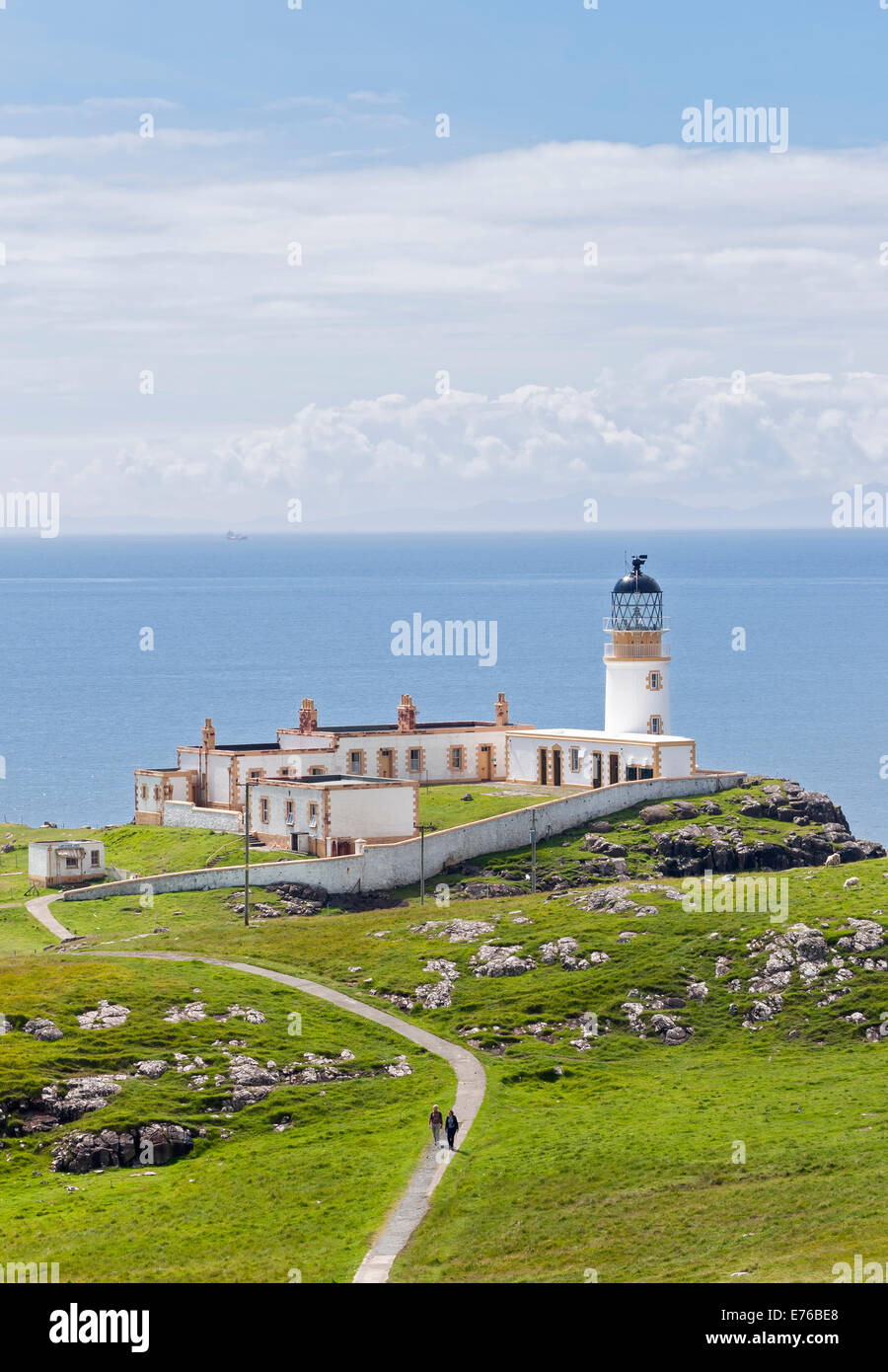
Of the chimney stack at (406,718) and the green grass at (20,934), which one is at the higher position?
the chimney stack at (406,718)

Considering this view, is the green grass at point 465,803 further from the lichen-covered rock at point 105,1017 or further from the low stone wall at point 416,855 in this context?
the lichen-covered rock at point 105,1017

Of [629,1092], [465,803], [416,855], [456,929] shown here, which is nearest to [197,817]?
[465,803]

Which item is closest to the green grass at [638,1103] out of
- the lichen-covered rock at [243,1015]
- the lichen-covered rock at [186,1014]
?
the lichen-covered rock at [243,1015]

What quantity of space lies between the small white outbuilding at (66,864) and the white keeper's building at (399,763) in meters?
9.28

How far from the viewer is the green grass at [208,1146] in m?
48.4

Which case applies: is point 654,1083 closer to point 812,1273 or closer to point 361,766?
point 812,1273

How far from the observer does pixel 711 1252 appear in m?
45.9

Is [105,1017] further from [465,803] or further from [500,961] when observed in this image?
[465,803]

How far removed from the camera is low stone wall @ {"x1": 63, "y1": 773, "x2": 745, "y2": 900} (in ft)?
310

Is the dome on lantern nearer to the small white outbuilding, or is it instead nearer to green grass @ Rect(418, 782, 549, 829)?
green grass @ Rect(418, 782, 549, 829)

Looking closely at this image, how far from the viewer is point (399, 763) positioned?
114312 millimetres

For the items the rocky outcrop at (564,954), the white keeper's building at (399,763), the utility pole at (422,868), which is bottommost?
the rocky outcrop at (564,954)

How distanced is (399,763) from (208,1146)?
56.5 meters

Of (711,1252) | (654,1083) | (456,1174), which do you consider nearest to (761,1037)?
(654,1083)
